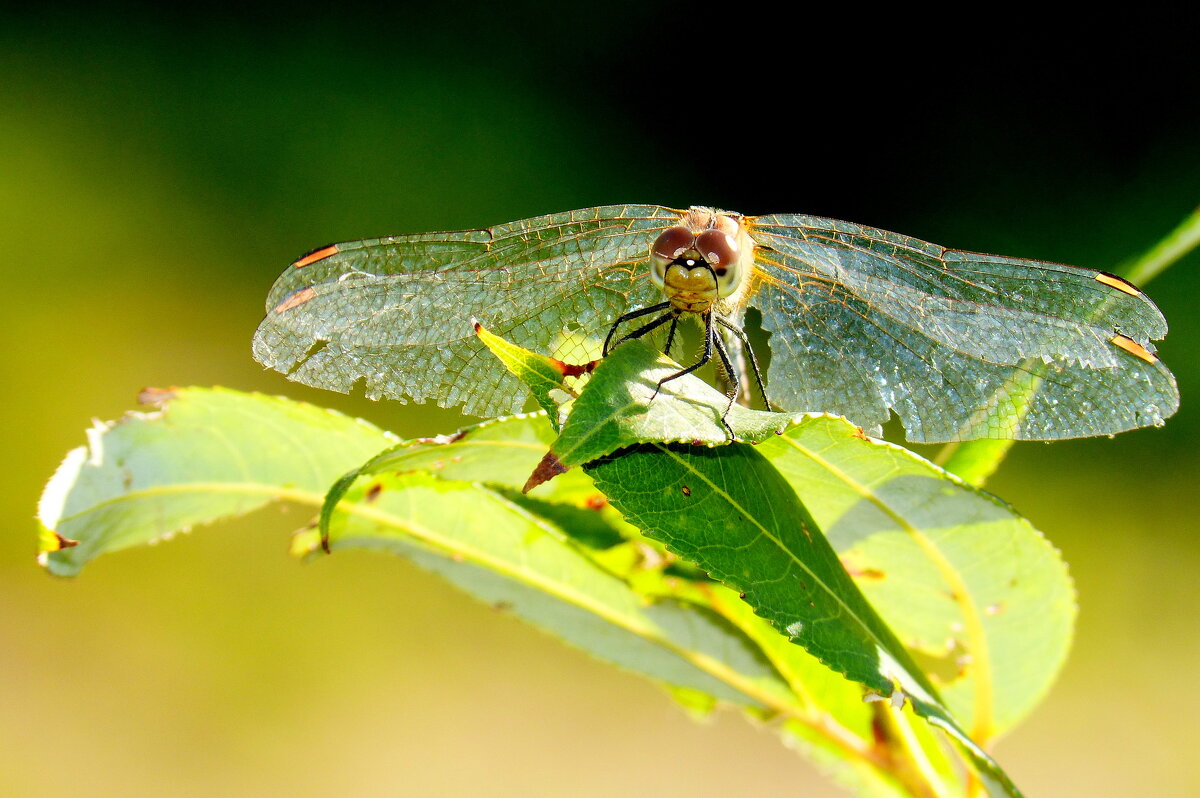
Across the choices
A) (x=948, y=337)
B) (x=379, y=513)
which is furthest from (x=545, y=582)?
(x=948, y=337)

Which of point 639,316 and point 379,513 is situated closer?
point 379,513

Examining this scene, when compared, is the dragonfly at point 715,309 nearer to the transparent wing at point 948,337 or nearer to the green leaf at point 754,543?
the transparent wing at point 948,337

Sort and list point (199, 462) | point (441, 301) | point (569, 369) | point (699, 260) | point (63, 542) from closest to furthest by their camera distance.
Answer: point (569, 369), point (63, 542), point (199, 462), point (699, 260), point (441, 301)

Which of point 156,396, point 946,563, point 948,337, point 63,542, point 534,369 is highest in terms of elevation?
point 948,337

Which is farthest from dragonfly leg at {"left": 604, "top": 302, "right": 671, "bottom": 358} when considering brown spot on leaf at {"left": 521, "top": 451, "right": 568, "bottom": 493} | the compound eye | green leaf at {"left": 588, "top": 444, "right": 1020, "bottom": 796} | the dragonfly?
brown spot on leaf at {"left": 521, "top": 451, "right": 568, "bottom": 493}

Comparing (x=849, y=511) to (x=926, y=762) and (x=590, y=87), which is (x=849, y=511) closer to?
(x=926, y=762)

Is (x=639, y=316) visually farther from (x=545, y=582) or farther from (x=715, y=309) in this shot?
(x=545, y=582)

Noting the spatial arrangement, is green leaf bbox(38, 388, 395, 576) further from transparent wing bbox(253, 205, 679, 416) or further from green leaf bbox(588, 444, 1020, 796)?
green leaf bbox(588, 444, 1020, 796)

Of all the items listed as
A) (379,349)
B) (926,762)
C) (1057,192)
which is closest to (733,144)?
(1057,192)
